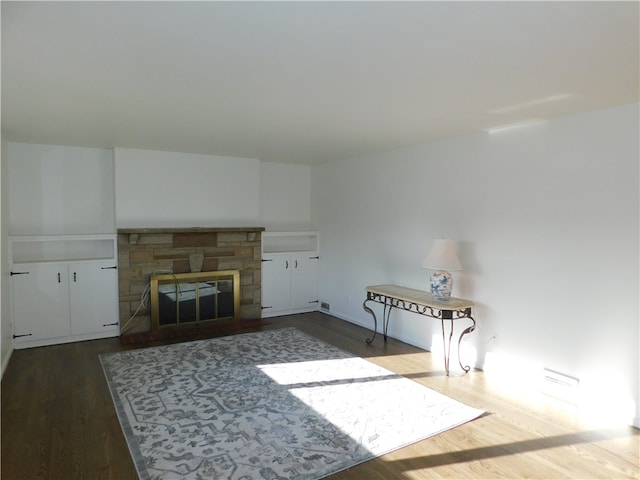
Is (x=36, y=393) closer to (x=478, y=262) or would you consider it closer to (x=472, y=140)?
(x=478, y=262)

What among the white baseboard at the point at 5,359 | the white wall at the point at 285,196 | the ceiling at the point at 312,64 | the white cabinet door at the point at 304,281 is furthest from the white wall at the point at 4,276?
the white cabinet door at the point at 304,281

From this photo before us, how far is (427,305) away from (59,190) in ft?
14.9

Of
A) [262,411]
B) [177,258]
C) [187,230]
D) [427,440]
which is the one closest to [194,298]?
[177,258]

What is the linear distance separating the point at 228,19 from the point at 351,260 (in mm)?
4486

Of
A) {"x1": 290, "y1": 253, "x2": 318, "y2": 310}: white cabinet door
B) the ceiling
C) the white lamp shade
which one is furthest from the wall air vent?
{"x1": 290, "y1": 253, "x2": 318, "y2": 310}: white cabinet door

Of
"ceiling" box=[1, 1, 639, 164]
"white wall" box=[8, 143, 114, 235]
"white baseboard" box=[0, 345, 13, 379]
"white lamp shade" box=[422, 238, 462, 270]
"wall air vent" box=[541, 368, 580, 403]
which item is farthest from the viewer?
"white wall" box=[8, 143, 114, 235]

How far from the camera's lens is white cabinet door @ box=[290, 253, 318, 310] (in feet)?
21.4

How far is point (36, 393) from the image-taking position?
3.59 meters

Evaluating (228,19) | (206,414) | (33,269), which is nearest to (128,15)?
(228,19)

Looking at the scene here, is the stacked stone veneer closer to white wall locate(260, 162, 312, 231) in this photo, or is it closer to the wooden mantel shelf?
the wooden mantel shelf

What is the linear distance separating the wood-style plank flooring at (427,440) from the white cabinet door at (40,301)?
0.73 meters

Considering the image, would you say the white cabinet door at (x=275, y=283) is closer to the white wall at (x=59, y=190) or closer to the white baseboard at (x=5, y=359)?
the white wall at (x=59, y=190)

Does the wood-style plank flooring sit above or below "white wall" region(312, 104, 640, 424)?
below

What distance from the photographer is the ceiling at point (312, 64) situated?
176 centimetres
